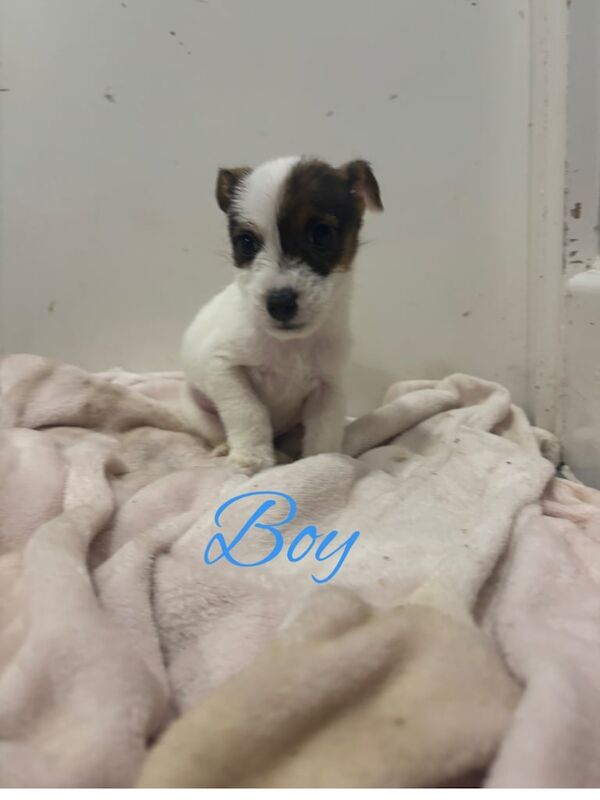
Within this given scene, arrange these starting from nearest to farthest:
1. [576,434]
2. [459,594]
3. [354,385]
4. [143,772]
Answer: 1. [143,772]
2. [459,594]
3. [576,434]
4. [354,385]

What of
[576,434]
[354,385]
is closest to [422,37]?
[354,385]

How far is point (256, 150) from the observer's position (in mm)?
1747

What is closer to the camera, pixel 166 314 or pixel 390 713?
pixel 390 713

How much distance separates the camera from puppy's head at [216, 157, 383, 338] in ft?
4.09

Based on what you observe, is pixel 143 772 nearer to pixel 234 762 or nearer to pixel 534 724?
pixel 234 762

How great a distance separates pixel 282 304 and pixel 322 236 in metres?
0.16

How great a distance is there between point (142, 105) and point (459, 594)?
147 centimetres

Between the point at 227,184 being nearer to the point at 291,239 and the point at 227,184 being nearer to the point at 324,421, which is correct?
the point at 291,239

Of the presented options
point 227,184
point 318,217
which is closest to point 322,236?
point 318,217

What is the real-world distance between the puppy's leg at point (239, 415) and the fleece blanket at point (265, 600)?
94mm

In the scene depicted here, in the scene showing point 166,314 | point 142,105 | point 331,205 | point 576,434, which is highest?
point 142,105

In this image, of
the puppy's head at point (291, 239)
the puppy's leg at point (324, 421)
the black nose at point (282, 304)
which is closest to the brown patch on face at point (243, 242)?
the puppy's head at point (291, 239)

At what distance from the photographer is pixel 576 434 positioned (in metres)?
1.52

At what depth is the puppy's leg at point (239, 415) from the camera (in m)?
1.40
